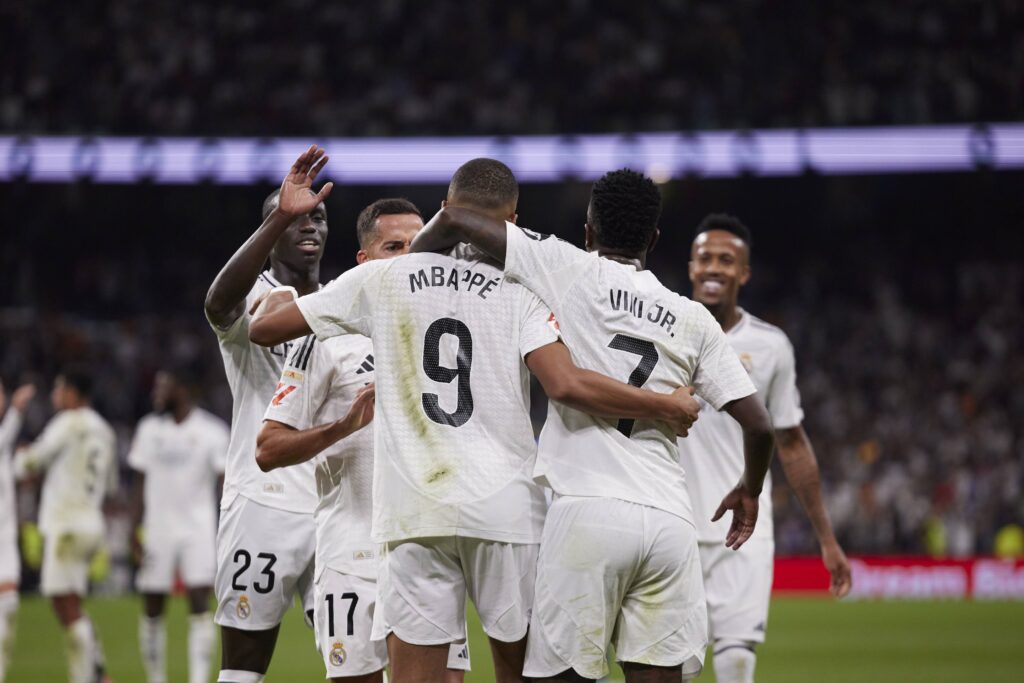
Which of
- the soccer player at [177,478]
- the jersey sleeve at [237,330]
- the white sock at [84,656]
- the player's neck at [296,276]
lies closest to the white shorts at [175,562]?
the soccer player at [177,478]

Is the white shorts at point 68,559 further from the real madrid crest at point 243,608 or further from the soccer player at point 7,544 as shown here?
the real madrid crest at point 243,608

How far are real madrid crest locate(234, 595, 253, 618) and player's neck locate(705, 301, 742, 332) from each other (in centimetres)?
290

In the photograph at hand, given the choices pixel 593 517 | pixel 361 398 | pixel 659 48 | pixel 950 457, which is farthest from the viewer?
pixel 659 48

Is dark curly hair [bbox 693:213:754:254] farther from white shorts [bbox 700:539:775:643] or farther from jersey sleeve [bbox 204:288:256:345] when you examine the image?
jersey sleeve [bbox 204:288:256:345]

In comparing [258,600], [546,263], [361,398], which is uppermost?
[546,263]

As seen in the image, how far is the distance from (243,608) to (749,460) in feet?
7.47

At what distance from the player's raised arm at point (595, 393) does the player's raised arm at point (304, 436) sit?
80cm

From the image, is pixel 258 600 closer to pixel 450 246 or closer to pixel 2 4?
pixel 450 246

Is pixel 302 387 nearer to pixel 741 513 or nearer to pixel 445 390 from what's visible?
pixel 445 390

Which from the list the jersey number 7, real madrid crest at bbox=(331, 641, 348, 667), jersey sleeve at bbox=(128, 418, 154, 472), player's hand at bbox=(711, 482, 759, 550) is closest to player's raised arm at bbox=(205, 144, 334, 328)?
the jersey number 7

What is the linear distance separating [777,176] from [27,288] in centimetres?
1618

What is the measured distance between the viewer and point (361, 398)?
4.75 metres

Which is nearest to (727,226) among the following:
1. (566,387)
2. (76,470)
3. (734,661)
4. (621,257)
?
(734,661)

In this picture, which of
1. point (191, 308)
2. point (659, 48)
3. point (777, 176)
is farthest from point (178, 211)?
point (777, 176)
